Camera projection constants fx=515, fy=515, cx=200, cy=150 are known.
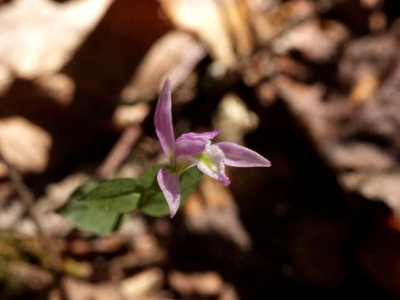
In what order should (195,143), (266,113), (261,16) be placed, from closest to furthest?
1. (195,143)
2. (266,113)
3. (261,16)

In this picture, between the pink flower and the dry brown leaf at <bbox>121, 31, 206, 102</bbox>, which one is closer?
the pink flower

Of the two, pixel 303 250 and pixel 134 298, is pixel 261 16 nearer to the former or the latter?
pixel 303 250

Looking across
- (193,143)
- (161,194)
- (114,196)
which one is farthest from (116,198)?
(193,143)

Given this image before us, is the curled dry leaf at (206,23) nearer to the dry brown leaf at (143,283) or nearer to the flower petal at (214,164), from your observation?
the dry brown leaf at (143,283)

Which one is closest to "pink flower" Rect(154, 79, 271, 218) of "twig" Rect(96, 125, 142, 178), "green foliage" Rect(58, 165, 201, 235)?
"green foliage" Rect(58, 165, 201, 235)

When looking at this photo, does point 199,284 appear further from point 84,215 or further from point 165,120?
point 165,120

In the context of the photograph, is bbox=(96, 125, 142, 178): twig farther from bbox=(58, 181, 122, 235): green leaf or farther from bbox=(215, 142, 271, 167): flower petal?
bbox=(215, 142, 271, 167): flower petal

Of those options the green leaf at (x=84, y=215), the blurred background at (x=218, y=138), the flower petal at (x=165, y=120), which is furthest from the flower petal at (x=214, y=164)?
the blurred background at (x=218, y=138)

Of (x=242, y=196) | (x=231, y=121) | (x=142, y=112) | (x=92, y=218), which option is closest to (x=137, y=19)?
(x=142, y=112)
